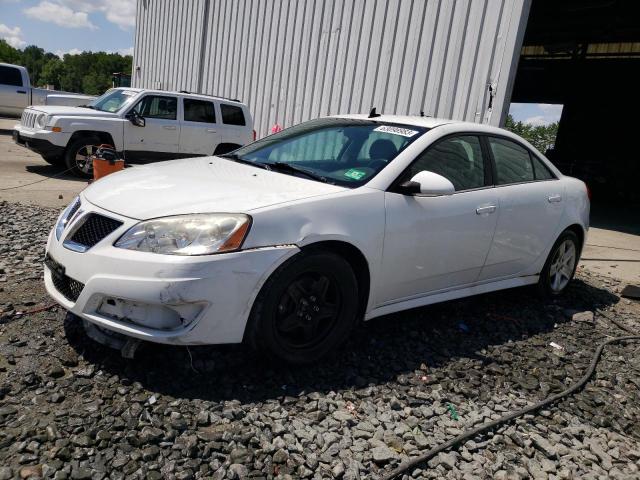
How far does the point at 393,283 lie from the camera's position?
3.56 m

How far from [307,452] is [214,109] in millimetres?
9586

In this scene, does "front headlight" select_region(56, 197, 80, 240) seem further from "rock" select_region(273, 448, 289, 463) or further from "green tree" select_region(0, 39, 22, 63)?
"green tree" select_region(0, 39, 22, 63)

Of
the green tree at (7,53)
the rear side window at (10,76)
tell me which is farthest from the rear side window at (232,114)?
the green tree at (7,53)

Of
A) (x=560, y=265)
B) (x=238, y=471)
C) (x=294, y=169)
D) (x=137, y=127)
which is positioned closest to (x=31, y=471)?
(x=238, y=471)

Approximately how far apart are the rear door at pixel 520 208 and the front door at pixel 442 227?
0.15 metres

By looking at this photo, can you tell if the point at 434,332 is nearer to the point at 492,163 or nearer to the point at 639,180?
the point at 492,163

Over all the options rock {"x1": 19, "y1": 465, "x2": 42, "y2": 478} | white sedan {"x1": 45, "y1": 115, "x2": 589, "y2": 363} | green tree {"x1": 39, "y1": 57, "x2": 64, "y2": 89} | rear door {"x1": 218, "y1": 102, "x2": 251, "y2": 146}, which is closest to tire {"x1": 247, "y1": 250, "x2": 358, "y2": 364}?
white sedan {"x1": 45, "y1": 115, "x2": 589, "y2": 363}

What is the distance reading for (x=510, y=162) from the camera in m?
4.53

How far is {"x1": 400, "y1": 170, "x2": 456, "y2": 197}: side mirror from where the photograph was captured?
11.4ft

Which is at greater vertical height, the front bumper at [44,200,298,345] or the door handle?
the door handle

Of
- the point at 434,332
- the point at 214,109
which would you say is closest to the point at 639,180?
the point at 214,109

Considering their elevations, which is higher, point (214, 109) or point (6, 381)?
point (214, 109)

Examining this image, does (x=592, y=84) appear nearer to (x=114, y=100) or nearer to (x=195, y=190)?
(x=114, y=100)

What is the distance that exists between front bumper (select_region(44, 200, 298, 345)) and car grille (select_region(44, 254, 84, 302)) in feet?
0.16
